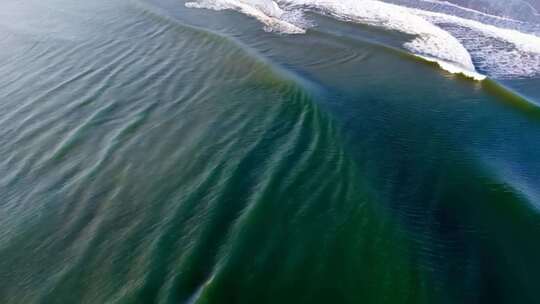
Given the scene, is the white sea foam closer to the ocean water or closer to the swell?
the ocean water

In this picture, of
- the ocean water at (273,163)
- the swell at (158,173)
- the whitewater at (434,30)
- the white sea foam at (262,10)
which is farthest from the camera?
the white sea foam at (262,10)

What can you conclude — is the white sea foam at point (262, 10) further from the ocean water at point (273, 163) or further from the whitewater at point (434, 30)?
the ocean water at point (273, 163)

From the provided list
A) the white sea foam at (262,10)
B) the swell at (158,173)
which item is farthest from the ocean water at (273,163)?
the white sea foam at (262,10)

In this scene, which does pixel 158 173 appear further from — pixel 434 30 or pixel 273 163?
pixel 434 30

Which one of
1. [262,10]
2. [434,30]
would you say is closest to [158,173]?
[262,10]

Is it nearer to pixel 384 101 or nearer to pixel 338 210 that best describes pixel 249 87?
pixel 384 101

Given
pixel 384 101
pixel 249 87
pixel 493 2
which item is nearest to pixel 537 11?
pixel 493 2

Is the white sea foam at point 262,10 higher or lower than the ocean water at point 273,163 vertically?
higher
